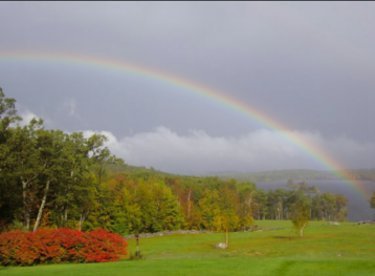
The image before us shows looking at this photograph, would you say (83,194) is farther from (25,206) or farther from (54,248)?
(54,248)

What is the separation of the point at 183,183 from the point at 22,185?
62395mm

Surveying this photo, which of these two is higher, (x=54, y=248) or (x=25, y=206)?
(x=25, y=206)

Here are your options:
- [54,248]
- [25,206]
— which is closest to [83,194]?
[25,206]

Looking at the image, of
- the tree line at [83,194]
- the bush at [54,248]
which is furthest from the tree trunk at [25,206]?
the bush at [54,248]

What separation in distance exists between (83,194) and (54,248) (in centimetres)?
2338

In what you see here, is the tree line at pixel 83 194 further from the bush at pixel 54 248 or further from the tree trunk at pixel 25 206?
the bush at pixel 54 248

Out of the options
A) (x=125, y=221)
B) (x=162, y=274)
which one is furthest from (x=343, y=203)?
(x=162, y=274)

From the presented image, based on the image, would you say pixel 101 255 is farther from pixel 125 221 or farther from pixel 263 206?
pixel 263 206

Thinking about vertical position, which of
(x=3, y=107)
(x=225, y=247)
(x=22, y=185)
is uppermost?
(x=3, y=107)

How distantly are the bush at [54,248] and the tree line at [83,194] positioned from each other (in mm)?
8401

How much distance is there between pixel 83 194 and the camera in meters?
50.2

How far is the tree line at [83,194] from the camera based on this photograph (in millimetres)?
37750

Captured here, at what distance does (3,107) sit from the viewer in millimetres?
32875

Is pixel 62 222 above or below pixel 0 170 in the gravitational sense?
below
